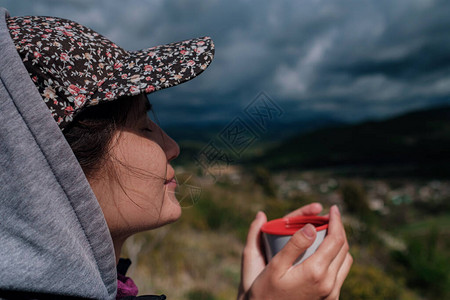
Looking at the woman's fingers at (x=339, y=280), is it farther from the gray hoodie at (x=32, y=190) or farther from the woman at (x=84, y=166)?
the gray hoodie at (x=32, y=190)

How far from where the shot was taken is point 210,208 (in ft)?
28.5

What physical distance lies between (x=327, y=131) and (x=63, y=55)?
7115 centimetres

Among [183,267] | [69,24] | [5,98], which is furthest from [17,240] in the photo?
[183,267]

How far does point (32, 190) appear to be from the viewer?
81 cm

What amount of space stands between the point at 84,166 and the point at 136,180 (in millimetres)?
169

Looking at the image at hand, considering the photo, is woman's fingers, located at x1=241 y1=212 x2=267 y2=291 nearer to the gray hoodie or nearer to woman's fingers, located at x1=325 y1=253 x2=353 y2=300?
woman's fingers, located at x1=325 y1=253 x2=353 y2=300

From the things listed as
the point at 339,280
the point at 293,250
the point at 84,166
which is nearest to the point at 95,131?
the point at 84,166

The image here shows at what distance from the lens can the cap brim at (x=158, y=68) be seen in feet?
3.15

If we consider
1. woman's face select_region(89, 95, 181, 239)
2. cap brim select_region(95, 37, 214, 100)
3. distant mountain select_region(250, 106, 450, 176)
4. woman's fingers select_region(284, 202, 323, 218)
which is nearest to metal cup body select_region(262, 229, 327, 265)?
woman's fingers select_region(284, 202, 323, 218)

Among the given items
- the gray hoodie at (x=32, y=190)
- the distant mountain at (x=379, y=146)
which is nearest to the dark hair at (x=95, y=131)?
the gray hoodie at (x=32, y=190)

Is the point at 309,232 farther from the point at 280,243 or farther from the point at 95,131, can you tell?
the point at 95,131

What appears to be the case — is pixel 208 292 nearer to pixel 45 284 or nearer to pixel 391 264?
pixel 45 284

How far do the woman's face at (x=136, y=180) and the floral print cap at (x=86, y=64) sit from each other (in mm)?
143

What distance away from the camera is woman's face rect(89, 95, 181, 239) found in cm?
106
